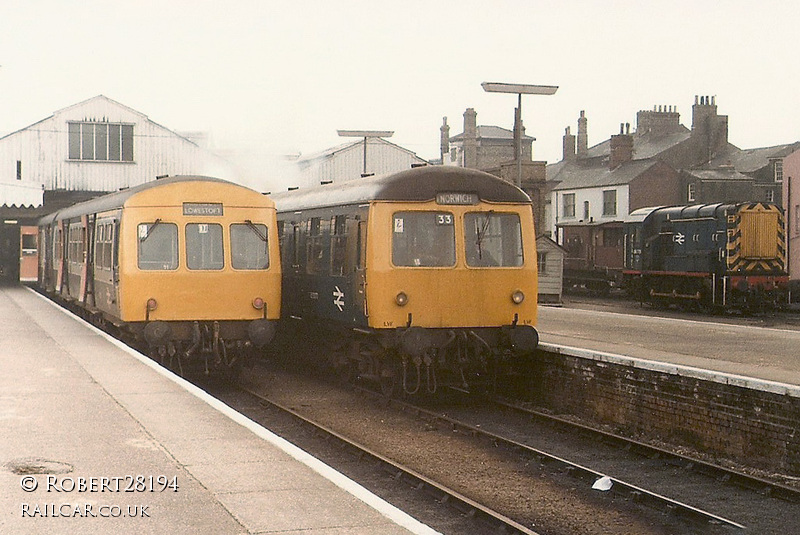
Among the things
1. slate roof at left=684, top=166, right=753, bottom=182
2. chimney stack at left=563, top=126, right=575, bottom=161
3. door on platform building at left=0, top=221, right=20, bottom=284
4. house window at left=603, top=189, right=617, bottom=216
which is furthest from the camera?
chimney stack at left=563, top=126, right=575, bottom=161

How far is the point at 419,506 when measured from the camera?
29.2 feet

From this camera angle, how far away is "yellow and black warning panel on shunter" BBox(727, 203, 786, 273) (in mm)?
29312

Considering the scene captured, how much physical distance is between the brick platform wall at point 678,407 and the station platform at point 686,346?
11 cm

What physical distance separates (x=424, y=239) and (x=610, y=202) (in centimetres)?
4450

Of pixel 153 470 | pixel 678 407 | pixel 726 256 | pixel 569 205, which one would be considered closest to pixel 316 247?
pixel 678 407

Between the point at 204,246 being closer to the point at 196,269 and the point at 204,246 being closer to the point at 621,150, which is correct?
the point at 196,269

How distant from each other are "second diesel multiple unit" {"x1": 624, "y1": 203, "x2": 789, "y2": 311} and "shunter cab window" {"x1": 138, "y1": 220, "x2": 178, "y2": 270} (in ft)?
63.6

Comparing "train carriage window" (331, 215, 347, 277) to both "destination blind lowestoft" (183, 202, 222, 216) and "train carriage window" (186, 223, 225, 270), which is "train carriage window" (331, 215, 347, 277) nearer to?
"train carriage window" (186, 223, 225, 270)

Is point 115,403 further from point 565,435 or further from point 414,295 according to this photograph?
point 565,435

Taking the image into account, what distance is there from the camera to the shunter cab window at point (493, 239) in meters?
13.5

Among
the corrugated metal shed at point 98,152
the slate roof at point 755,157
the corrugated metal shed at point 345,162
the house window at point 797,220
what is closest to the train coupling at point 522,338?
the corrugated metal shed at point 98,152

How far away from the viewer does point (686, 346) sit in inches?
→ 643

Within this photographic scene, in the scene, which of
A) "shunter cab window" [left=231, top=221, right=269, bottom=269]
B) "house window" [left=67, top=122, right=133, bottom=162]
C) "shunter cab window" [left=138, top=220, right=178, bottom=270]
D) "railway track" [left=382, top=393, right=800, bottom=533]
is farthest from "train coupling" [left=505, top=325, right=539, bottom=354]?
"house window" [left=67, top=122, right=133, bottom=162]

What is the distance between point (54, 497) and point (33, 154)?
34880 mm
